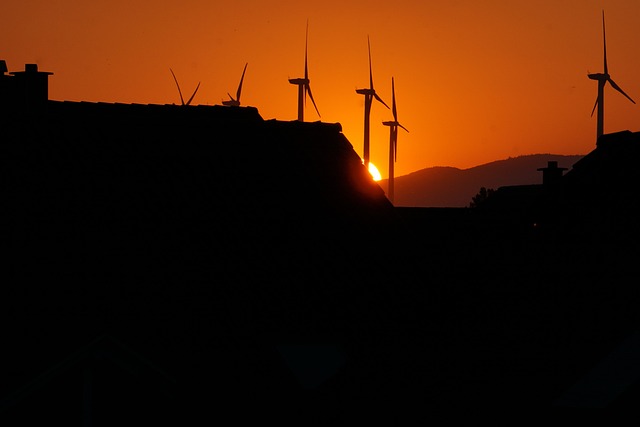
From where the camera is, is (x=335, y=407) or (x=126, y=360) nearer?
(x=126, y=360)

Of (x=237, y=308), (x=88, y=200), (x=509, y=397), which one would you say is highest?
(x=88, y=200)

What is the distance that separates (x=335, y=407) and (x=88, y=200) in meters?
6.55

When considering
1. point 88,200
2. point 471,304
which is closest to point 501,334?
point 471,304

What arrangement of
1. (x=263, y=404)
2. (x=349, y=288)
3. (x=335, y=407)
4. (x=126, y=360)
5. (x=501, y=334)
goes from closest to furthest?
1. (x=126, y=360)
2. (x=263, y=404)
3. (x=335, y=407)
4. (x=349, y=288)
5. (x=501, y=334)

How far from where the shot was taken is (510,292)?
3447 cm

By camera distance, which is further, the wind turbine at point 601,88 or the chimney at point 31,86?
the wind turbine at point 601,88

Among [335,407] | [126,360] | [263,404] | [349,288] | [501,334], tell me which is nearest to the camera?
[126,360]

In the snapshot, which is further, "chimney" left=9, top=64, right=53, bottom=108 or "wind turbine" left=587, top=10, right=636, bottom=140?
"wind turbine" left=587, top=10, right=636, bottom=140

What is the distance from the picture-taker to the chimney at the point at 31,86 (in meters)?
31.5

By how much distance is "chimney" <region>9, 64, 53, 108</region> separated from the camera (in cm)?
3155

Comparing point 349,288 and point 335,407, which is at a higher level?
point 349,288

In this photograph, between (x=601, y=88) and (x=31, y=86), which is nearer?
(x=31, y=86)

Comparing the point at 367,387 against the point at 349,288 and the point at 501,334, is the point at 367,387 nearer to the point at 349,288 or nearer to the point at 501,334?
the point at 349,288

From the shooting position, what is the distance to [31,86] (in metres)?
31.8
